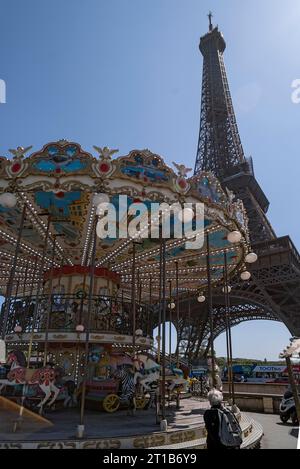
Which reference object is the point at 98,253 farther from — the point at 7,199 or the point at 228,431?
the point at 228,431

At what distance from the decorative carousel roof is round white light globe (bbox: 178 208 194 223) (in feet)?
1.50

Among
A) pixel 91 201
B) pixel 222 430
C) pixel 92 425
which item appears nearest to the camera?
pixel 222 430

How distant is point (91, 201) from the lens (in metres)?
10.9

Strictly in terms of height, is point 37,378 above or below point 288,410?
above

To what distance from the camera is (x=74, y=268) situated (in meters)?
14.8

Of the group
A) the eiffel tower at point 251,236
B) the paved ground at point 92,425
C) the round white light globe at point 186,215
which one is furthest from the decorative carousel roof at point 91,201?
the eiffel tower at point 251,236

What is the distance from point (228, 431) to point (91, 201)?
7859mm

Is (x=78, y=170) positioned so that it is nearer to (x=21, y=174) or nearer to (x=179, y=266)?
(x=21, y=174)

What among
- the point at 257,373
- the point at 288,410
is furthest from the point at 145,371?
the point at 257,373

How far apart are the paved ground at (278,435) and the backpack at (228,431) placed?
218 inches

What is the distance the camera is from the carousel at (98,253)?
372 inches

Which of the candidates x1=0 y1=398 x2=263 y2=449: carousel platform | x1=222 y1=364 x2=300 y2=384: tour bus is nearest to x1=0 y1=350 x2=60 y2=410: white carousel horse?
x1=0 y1=398 x2=263 y2=449: carousel platform

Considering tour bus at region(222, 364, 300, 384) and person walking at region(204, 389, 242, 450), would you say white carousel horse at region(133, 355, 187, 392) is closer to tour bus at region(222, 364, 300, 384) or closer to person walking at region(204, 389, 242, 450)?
person walking at region(204, 389, 242, 450)
